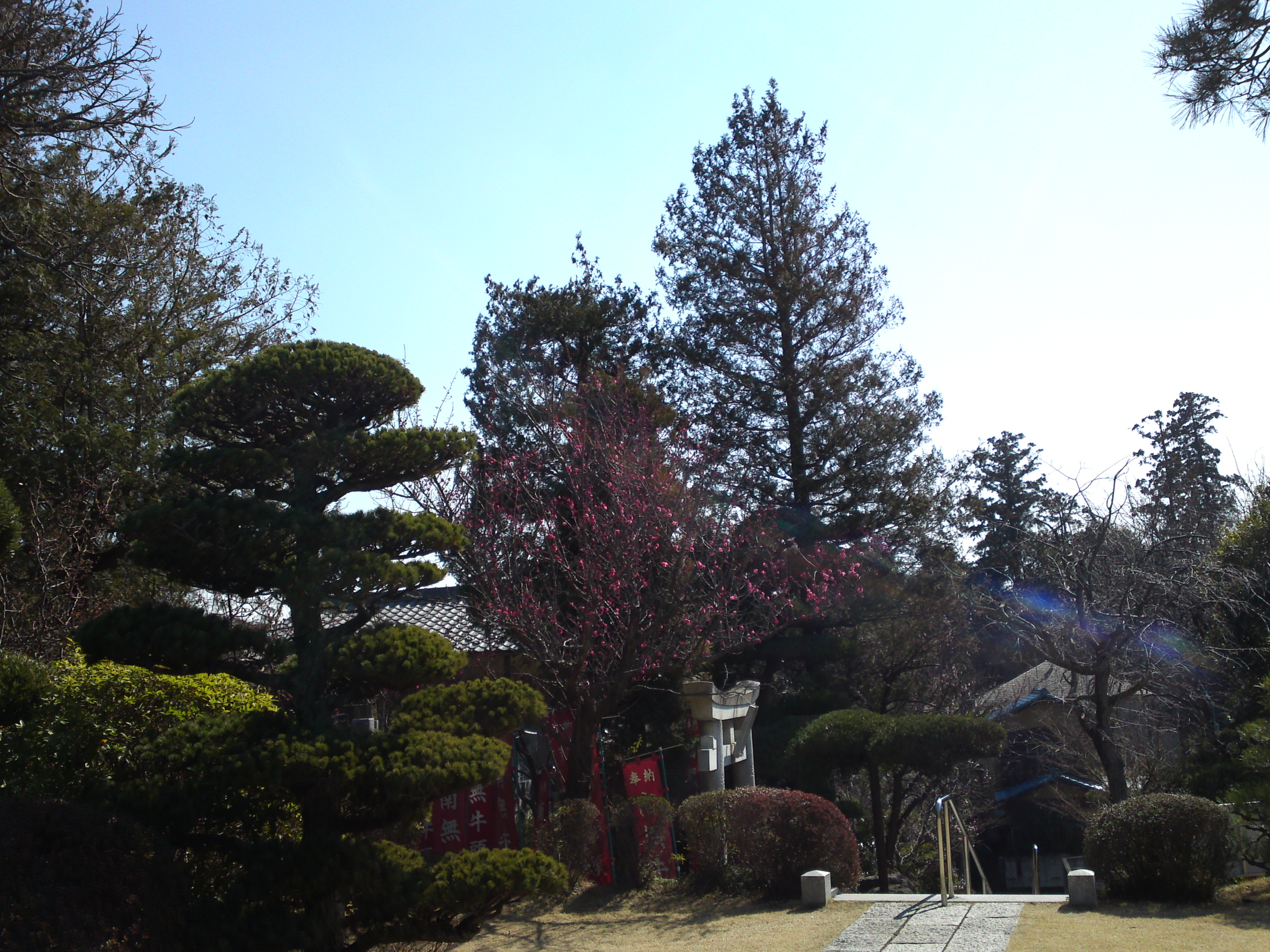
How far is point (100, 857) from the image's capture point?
435cm

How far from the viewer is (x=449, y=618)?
14305 mm

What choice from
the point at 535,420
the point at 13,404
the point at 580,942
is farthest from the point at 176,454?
the point at 535,420

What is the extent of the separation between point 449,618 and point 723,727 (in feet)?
16.5

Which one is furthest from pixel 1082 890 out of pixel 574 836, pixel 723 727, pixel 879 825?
pixel 723 727

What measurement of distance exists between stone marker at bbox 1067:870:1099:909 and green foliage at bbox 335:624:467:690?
5424 mm

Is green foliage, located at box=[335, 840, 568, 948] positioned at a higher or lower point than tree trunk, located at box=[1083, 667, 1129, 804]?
lower

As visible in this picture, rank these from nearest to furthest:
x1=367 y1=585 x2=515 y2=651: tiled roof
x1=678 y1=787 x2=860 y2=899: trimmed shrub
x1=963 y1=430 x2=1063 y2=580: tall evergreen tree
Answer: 1. x1=678 y1=787 x2=860 y2=899: trimmed shrub
2. x1=367 y1=585 x2=515 y2=651: tiled roof
3. x1=963 y1=430 x2=1063 y2=580: tall evergreen tree

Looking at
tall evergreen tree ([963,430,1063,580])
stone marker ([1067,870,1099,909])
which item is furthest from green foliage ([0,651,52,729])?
tall evergreen tree ([963,430,1063,580])

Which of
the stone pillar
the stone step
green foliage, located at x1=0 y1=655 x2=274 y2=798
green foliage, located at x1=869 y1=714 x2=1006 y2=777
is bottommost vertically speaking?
the stone step

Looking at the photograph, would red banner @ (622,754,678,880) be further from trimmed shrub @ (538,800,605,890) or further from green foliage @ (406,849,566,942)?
green foliage @ (406,849,566,942)

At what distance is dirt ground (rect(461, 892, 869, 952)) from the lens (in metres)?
6.90

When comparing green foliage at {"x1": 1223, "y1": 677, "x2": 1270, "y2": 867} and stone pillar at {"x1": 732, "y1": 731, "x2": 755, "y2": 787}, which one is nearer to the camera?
green foliage at {"x1": 1223, "y1": 677, "x2": 1270, "y2": 867}

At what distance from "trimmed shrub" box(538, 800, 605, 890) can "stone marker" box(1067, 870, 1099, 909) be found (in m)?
4.27

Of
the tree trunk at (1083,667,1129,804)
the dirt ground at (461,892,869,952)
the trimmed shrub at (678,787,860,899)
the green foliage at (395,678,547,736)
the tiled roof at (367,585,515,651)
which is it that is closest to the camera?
the green foliage at (395,678,547,736)
